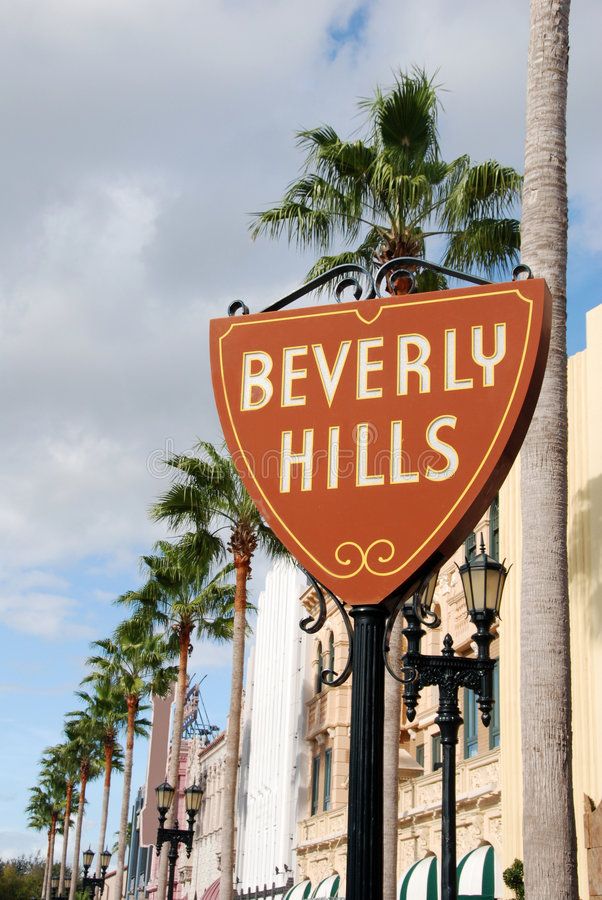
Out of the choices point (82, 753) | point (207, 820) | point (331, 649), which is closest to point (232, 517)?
point (331, 649)

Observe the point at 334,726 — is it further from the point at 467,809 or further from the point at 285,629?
the point at 467,809

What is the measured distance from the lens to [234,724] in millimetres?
27391

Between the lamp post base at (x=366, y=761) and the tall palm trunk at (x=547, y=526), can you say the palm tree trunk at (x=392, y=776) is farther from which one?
the lamp post base at (x=366, y=761)

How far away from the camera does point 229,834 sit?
2622 cm

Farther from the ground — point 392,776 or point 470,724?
point 470,724

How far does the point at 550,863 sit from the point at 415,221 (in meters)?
11.1

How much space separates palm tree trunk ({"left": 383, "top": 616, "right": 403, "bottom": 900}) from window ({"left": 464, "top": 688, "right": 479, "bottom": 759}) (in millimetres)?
8314

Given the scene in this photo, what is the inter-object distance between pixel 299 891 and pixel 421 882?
12.8 m

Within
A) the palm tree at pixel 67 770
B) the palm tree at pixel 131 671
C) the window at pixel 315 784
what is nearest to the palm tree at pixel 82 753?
the palm tree at pixel 67 770

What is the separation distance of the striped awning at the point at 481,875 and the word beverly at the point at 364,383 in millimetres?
18345

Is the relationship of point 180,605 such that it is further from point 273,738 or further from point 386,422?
point 386,422

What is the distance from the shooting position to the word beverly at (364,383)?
5402 millimetres

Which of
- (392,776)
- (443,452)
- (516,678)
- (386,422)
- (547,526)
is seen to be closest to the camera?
(443,452)

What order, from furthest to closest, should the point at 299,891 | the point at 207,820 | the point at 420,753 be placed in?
the point at 207,820
the point at 299,891
the point at 420,753
